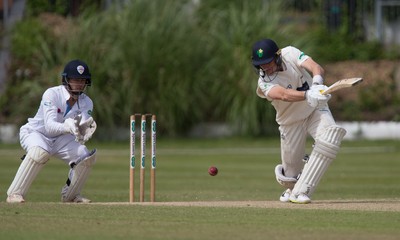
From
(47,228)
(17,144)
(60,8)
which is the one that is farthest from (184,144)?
(47,228)

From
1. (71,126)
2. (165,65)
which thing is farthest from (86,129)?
(165,65)

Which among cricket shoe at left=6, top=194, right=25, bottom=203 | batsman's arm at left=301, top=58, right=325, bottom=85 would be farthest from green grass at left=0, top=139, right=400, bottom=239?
batsman's arm at left=301, top=58, right=325, bottom=85

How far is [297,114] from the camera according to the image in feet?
36.3

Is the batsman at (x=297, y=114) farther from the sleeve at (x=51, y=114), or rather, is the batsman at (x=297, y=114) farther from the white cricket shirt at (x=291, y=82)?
the sleeve at (x=51, y=114)

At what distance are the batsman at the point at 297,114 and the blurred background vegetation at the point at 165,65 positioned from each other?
1492 centimetres

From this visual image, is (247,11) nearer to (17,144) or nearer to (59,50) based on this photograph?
(59,50)

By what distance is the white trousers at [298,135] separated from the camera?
11.0 meters

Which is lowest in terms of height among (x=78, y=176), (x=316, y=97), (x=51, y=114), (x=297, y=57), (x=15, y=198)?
(x=15, y=198)

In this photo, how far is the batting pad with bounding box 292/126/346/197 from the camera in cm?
1084

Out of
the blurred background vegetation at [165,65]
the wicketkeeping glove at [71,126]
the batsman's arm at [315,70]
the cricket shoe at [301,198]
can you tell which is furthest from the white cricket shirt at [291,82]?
the blurred background vegetation at [165,65]

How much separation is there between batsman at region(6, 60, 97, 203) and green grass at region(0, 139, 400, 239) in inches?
20.7

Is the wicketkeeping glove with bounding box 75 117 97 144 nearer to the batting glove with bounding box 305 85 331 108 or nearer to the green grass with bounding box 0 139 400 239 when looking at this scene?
the green grass with bounding box 0 139 400 239

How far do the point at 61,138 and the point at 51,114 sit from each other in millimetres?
353

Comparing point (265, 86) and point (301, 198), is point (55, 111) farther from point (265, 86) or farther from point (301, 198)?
point (301, 198)
